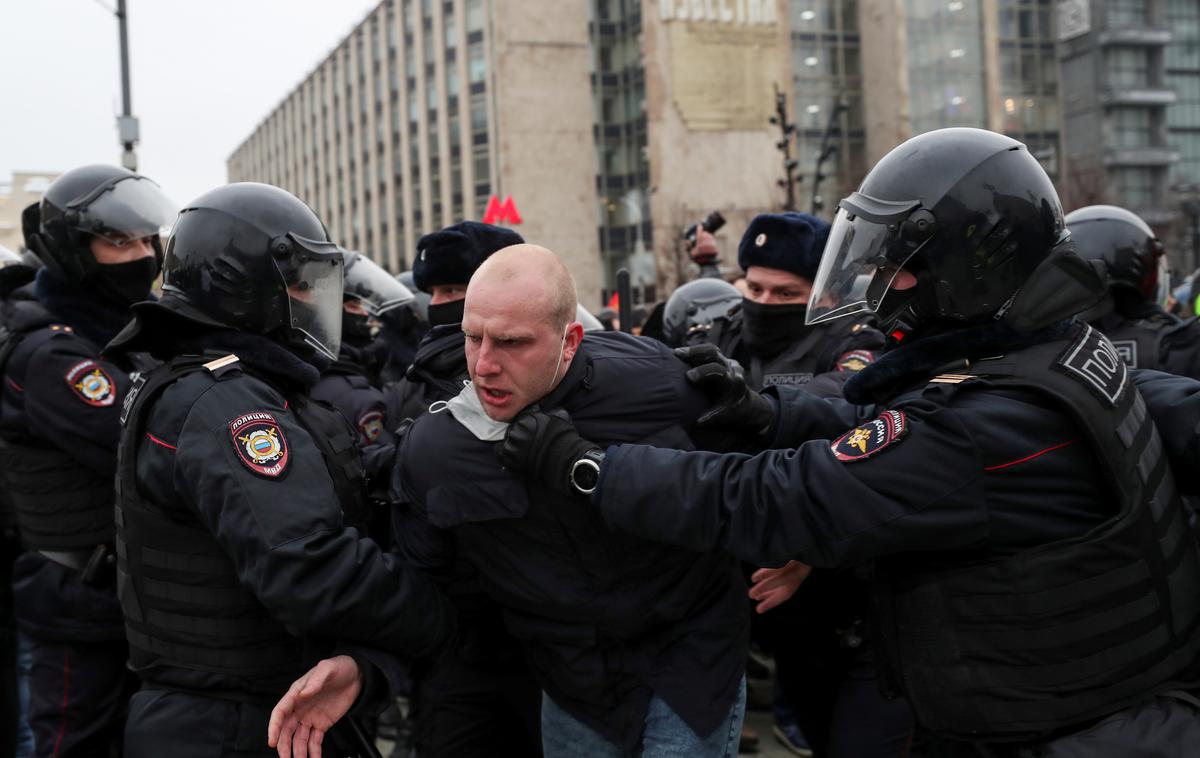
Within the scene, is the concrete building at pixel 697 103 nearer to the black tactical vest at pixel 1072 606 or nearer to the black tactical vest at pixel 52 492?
the black tactical vest at pixel 52 492

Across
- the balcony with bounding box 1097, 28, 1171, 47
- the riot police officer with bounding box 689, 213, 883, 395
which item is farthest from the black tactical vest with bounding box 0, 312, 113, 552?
the balcony with bounding box 1097, 28, 1171, 47

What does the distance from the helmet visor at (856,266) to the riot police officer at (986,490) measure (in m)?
0.01

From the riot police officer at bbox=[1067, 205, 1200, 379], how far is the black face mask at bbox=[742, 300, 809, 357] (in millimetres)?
1310

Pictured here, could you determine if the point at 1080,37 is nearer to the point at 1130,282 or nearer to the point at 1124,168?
the point at 1124,168

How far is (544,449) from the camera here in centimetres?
232

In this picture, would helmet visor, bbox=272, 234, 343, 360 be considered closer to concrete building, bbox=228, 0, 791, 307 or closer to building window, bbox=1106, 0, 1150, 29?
concrete building, bbox=228, 0, 791, 307

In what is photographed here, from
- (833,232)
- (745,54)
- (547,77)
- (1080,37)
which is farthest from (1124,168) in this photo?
(833,232)

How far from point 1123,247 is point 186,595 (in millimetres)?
4319

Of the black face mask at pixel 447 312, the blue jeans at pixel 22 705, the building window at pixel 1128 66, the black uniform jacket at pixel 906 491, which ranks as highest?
the building window at pixel 1128 66

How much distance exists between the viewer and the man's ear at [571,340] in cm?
256

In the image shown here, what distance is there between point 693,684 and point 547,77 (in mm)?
50560

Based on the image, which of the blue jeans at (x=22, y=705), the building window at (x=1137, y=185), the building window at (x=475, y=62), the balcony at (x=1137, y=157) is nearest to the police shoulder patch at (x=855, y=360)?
the blue jeans at (x=22, y=705)

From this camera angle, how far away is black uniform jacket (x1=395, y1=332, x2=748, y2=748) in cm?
251

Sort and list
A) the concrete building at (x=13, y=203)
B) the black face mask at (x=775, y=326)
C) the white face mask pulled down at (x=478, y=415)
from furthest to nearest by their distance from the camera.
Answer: the concrete building at (x=13, y=203), the black face mask at (x=775, y=326), the white face mask pulled down at (x=478, y=415)
